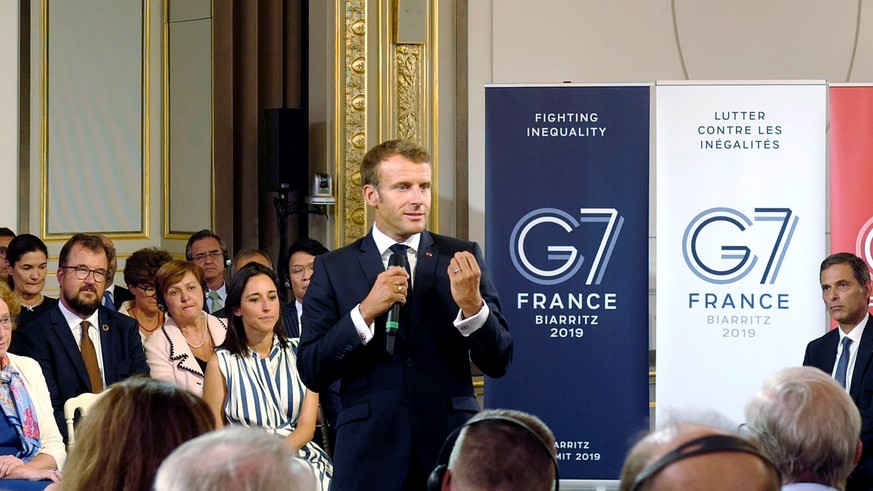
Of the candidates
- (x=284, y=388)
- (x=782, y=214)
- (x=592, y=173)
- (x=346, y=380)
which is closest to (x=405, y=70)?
(x=592, y=173)

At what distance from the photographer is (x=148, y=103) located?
801 cm

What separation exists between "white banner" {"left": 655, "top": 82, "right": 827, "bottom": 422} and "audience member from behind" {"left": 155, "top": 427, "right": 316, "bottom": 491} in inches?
170

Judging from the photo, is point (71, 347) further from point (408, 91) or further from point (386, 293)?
point (408, 91)

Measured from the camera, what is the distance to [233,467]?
122 centimetres

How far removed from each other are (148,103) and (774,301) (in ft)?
15.7

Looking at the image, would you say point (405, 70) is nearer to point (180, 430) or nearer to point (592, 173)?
point (592, 173)

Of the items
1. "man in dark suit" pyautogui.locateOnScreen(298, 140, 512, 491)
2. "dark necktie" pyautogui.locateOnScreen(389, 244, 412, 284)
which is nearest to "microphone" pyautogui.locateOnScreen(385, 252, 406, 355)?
"man in dark suit" pyautogui.locateOnScreen(298, 140, 512, 491)

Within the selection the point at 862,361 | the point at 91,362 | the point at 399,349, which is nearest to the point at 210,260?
the point at 91,362

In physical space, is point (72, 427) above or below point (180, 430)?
below

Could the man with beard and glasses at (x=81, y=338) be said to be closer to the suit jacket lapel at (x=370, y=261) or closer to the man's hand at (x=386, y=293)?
the suit jacket lapel at (x=370, y=261)

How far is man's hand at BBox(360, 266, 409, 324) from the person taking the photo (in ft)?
8.51

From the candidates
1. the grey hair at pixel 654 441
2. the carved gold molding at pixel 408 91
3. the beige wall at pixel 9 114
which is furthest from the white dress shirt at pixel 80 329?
the grey hair at pixel 654 441

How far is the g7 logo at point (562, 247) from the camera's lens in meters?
5.36

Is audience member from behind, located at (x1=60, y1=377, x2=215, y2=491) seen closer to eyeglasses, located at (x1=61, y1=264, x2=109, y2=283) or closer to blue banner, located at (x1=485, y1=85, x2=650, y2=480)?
eyeglasses, located at (x1=61, y1=264, x2=109, y2=283)
